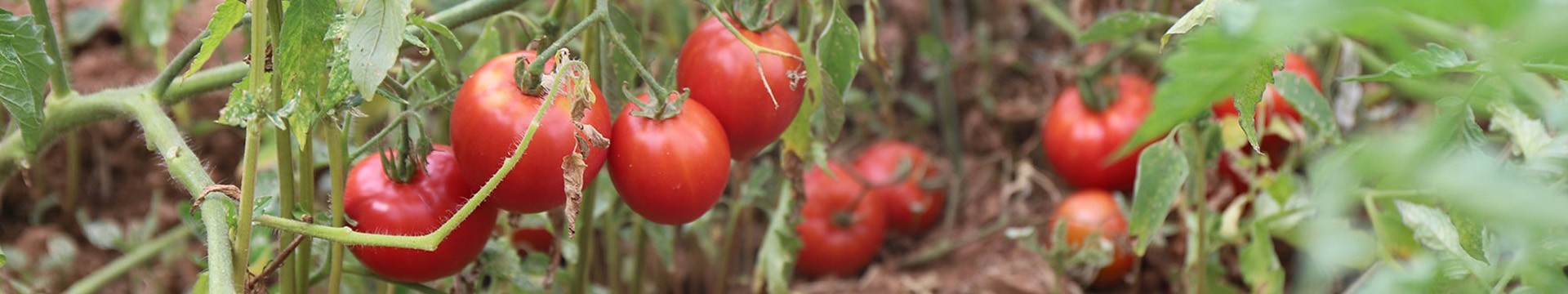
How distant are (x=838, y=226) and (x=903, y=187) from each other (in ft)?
0.47

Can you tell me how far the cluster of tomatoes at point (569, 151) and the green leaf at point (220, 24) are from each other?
0.13m

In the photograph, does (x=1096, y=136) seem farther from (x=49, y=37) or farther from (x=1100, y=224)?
(x=49, y=37)

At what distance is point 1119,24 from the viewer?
115 cm

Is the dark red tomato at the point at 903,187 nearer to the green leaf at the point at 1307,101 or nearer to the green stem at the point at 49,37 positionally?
the green leaf at the point at 1307,101

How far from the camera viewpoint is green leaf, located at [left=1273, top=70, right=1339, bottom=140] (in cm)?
108

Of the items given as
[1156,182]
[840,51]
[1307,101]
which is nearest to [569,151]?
[840,51]

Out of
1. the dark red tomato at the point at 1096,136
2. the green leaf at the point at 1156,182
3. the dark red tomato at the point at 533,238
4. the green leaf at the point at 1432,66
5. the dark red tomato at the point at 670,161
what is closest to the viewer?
the green leaf at the point at 1432,66

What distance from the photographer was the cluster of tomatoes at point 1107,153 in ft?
4.63

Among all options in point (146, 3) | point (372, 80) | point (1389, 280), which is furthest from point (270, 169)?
point (1389, 280)

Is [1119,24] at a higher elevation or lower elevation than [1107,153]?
higher

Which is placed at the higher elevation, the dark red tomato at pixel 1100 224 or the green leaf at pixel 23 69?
the green leaf at pixel 23 69

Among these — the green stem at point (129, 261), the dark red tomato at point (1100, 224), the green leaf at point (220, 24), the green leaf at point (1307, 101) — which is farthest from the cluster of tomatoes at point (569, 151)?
the dark red tomato at point (1100, 224)

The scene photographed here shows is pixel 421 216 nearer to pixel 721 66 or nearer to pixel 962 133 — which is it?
pixel 721 66

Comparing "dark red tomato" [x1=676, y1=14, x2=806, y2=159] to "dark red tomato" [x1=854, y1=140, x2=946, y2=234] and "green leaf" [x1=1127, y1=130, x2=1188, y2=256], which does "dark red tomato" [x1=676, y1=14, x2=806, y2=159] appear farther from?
"dark red tomato" [x1=854, y1=140, x2=946, y2=234]
